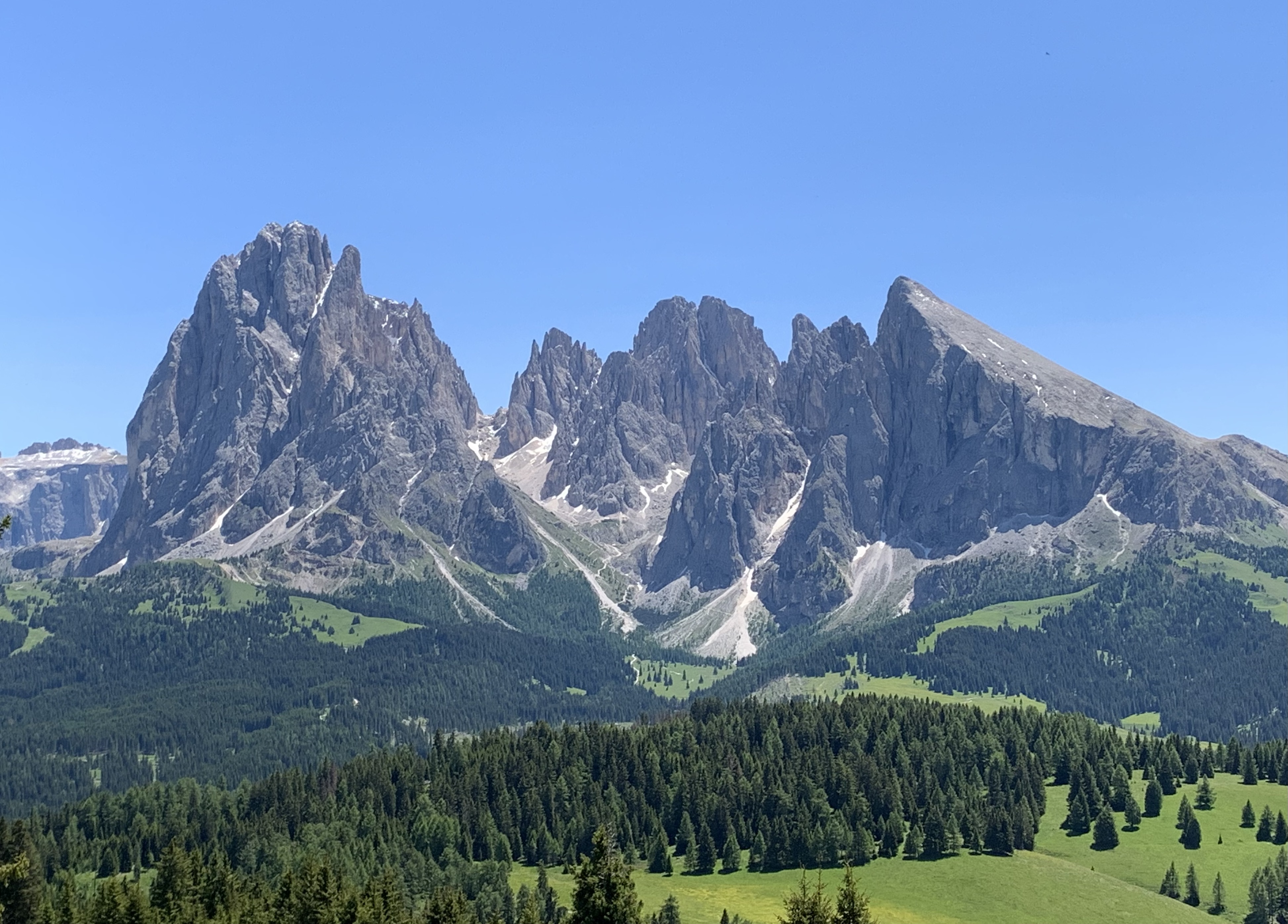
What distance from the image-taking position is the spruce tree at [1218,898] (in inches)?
7106

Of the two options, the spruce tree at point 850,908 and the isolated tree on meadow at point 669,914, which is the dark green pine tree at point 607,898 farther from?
the isolated tree on meadow at point 669,914

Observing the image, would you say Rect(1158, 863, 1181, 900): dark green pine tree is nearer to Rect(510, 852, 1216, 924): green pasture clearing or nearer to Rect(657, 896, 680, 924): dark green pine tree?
Rect(510, 852, 1216, 924): green pasture clearing

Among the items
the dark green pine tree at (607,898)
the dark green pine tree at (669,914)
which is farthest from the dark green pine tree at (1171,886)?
the dark green pine tree at (607,898)

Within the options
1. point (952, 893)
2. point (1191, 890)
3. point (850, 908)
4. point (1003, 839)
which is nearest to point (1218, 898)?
point (1191, 890)

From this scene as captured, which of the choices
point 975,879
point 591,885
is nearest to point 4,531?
point 591,885

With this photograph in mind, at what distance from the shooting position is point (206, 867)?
156 m

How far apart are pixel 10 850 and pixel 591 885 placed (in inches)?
2548

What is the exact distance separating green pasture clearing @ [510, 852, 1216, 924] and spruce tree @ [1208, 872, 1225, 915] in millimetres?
2283

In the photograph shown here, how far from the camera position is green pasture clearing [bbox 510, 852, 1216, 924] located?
173 meters

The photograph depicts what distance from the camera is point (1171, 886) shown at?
186 metres

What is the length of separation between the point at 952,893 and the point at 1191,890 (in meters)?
31.2

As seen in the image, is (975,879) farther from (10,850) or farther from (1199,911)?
(10,850)

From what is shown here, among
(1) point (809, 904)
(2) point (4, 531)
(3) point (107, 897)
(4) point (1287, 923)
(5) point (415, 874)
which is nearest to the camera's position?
(2) point (4, 531)

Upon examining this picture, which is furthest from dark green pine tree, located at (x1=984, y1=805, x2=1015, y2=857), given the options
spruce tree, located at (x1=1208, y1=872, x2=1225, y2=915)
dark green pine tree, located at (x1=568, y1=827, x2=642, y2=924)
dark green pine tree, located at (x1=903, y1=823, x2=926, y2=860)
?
dark green pine tree, located at (x1=568, y1=827, x2=642, y2=924)
